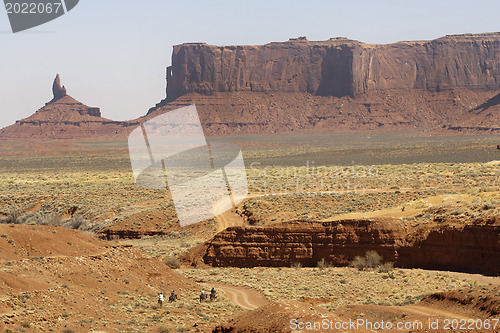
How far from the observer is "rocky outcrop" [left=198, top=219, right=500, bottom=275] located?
96.0ft

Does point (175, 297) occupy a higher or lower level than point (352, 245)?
higher

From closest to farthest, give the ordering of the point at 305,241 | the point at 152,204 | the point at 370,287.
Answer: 1. the point at 370,287
2. the point at 305,241
3. the point at 152,204

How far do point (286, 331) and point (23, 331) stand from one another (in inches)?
257

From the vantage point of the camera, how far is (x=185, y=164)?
10488cm

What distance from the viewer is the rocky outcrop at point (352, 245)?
29266 mm

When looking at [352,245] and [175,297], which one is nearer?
[175,297]

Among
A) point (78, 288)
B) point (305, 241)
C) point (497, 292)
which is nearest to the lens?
point (497, 292)

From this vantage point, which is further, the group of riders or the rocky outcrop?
the rocky outcrop

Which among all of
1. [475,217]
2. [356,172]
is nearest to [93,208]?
[356,172]

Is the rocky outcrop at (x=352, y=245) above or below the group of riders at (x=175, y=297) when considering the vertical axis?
below

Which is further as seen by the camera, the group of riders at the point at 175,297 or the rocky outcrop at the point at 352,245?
the rocky outcrop at the point at 352,245

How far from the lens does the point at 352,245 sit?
32656 mm

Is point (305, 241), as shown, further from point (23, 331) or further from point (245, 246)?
point (23, 331)

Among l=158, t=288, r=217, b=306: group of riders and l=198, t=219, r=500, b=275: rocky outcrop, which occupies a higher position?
l=158, t=288, r=217, b=306: group of riders
